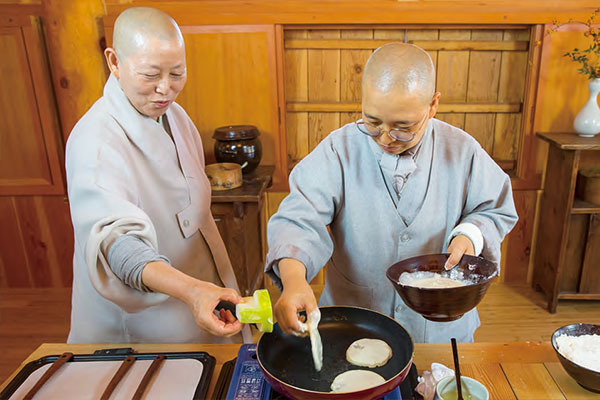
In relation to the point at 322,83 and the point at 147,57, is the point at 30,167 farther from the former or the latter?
the point at 147,57

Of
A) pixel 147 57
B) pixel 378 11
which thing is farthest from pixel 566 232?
pixel 147 57

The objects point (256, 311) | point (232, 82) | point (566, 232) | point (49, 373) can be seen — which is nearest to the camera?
point (256, 311)

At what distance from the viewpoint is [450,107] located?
3.19 metres

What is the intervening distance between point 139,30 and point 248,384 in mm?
985

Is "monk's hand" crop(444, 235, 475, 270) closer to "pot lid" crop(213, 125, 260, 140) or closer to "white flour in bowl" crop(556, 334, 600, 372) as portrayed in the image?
"white flour in bowl" crop(556, 334, 600, 372)

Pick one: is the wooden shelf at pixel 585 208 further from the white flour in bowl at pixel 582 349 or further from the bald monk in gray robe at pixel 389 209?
the white flour in bowl at pixel 582 349

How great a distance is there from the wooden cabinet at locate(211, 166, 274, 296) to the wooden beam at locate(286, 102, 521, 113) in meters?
0.55

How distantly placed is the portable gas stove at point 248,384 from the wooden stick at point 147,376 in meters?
0.16

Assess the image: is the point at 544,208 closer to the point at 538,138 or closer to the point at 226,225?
the point at 538,138

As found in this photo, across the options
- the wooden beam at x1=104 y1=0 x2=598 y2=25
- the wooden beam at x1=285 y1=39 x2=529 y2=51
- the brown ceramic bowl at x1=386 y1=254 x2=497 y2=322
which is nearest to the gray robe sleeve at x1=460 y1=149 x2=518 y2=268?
the brown ceramic bowl at x1=386 y1=254 x2=497 y2=322

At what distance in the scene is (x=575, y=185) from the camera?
296cm

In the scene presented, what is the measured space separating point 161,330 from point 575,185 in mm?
2634

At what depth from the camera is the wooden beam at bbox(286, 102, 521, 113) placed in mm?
3184

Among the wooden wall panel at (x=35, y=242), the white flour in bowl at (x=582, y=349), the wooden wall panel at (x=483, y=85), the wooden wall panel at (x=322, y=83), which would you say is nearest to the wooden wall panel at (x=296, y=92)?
the wooden wall panel at (x=322, y=83)
